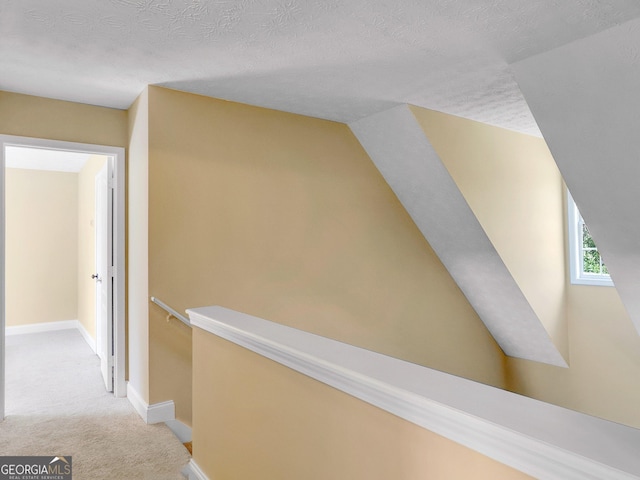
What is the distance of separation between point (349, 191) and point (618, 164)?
2088mm

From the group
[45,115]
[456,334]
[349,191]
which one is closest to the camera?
[45,115]

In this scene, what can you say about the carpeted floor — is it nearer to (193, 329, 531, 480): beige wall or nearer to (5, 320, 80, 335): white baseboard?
(193, 329, 531, 480): beige wall

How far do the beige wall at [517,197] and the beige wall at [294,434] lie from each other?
2.57 meters

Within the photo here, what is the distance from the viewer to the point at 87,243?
5.63m

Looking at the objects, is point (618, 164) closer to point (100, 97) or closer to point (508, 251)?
point (508, 251)

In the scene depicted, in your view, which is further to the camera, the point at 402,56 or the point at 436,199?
the point at 436,199

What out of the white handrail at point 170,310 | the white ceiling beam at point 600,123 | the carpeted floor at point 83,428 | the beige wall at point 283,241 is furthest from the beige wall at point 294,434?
the white ceiling beam at point 600,123

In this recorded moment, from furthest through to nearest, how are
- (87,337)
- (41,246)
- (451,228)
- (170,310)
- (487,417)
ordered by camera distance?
1. (41,246)
2. (87,337)
3. (451,228)
4. (170,310)
5. (487,417)

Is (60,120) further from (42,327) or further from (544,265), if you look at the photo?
(544,265)

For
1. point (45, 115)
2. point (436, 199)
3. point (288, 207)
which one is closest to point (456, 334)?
point (436, 199)

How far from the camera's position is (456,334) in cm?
479

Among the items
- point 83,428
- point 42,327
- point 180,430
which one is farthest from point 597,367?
point 42,327

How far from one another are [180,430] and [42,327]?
4140 mm

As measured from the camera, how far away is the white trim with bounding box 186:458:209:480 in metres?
2.27
